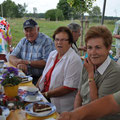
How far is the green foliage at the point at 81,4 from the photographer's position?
14.3 ft

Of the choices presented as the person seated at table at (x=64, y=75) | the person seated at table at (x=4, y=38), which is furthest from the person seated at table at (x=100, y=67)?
the person seated at table at (x=4, y=38)

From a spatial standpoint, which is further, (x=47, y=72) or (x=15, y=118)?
(x=47, y=72)

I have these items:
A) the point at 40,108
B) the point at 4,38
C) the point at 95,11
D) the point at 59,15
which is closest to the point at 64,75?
the point at 40,108

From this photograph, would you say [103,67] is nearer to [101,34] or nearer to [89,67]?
[89,67]

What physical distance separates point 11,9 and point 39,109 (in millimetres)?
5014

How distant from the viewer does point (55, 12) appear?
6238 mm

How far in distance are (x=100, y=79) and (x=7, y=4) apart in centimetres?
506

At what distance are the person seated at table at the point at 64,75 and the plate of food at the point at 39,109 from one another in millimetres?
566

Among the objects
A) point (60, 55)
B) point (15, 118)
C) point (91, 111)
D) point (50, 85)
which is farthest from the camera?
point (60, 55)

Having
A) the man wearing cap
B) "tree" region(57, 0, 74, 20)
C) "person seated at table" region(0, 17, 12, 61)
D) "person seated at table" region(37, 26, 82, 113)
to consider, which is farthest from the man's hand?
"tree" region(57, 0, 74, 20)

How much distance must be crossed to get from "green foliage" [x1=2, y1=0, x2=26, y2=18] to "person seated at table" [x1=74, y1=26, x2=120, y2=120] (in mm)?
4507

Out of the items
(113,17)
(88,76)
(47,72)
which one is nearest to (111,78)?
(88,76)

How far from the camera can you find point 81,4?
447 centimetres

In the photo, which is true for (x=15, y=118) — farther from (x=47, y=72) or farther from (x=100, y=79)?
(x=47, y=72)
